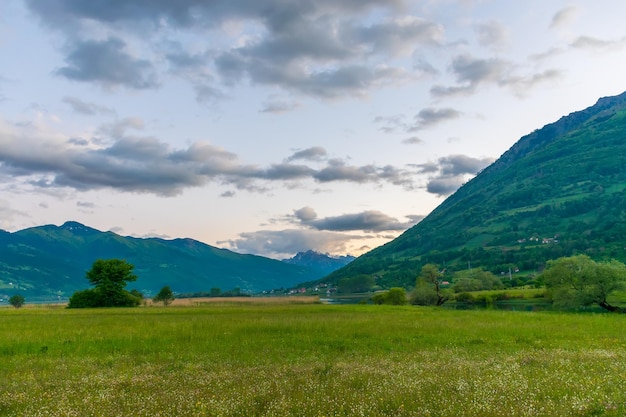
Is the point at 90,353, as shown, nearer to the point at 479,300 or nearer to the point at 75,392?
the point at 75,392

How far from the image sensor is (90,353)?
25.9 metres

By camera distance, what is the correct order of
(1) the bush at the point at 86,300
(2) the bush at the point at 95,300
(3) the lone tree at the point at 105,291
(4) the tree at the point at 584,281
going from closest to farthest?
(4) the tree at the point at 584,281
(1) the bush at the point at 86,300
(2) the bush at the point at 95,300
(3) the lone tree at the point at 105,291

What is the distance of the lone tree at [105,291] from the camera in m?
105

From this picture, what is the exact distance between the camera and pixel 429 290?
115188 millimetres

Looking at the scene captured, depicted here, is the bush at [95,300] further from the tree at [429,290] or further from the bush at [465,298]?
the bush at [465,298]

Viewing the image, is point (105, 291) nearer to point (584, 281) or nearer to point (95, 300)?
point (95, 300)

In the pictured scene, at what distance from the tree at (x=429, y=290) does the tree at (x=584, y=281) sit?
125ft

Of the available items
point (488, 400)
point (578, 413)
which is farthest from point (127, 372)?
point (578, 413)

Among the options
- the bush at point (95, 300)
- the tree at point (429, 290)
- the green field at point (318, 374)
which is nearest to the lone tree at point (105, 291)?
the bush at point (95, 300)

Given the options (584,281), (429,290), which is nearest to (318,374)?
(584,281)

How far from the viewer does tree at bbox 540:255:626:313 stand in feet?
210

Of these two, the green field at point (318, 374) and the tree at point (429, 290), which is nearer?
the green field at point (318, 374)

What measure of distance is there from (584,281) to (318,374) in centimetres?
6855

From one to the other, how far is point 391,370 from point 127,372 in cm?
1279
